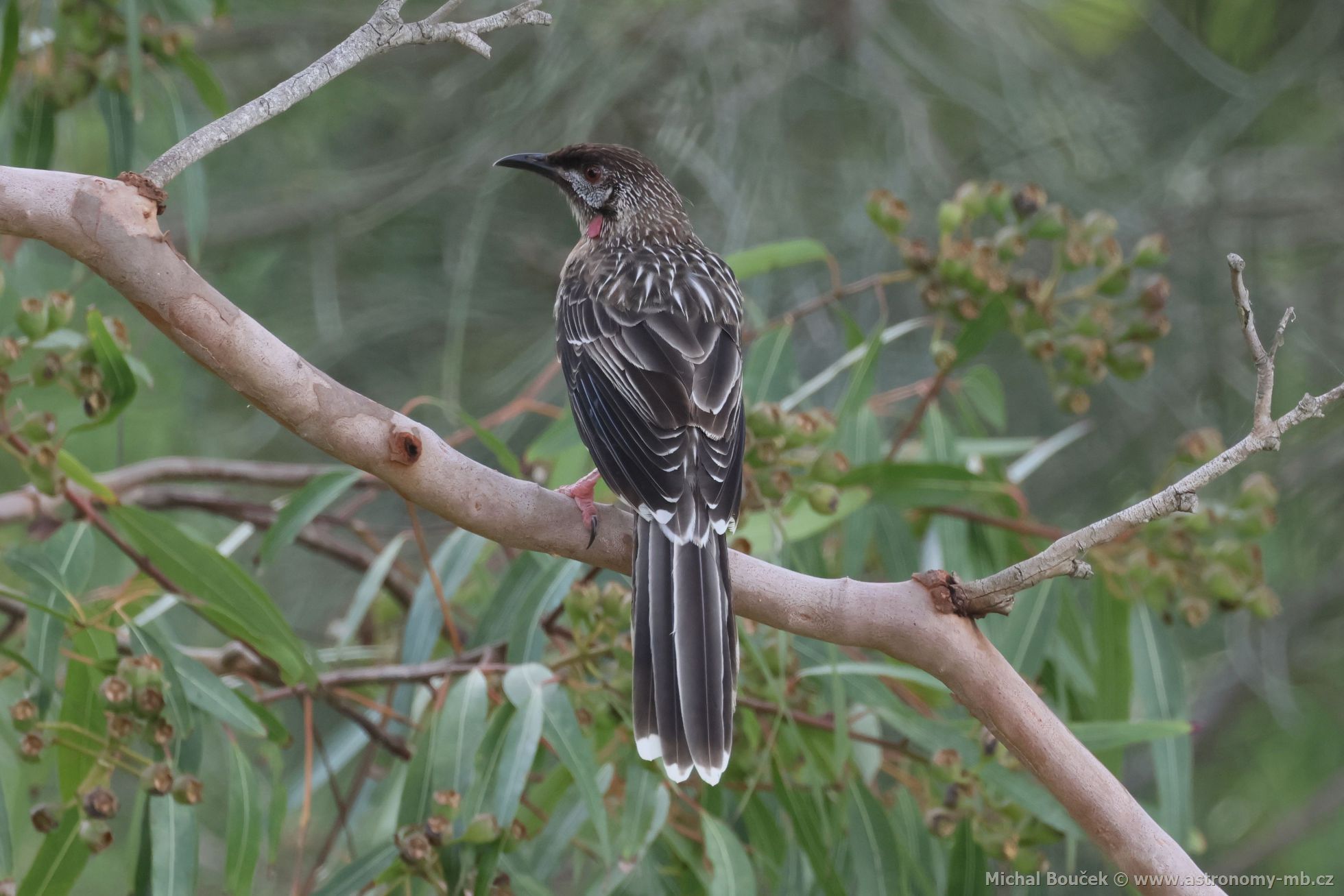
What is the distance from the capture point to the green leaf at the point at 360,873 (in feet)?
7.47

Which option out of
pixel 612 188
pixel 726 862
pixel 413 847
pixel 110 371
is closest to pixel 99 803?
pixel 413 847

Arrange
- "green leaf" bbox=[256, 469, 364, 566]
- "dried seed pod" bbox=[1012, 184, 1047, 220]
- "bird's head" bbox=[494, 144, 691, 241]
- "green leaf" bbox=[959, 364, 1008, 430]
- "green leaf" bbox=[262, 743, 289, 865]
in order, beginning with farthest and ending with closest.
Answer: "bird's head" bbox=[494, 144, 691, 241], "green leaf" bbox=[959, 364, 1008, 430], "dried seed pod" bbox=[1012, 184, 1047, 220], "green leaf" bbox=[256, 469, 364, 566], "green leaf" bbox=[262, 743, 289, 865]

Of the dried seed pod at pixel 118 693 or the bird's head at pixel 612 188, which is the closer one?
the dried seed pod at pixel 118 693

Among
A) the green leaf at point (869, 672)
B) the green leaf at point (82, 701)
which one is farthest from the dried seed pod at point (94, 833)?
the green leaf at point (869, 672)

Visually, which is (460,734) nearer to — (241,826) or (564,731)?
(564,731)

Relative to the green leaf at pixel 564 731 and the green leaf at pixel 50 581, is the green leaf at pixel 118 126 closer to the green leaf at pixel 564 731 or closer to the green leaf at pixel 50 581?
the green leaf at pixel 50 581

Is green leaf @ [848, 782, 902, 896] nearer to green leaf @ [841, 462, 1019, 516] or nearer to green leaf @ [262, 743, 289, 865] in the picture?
green leaf @ [841, 462, 1019, 516]

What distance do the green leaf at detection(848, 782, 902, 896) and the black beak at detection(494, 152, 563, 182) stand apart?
1774mm

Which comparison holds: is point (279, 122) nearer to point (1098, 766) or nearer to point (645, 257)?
point (645, 257)

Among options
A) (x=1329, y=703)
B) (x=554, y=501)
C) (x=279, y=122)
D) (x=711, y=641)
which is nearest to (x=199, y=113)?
(x=279, y=122)

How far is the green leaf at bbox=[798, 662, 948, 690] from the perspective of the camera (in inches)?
101

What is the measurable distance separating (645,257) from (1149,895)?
1.90 m

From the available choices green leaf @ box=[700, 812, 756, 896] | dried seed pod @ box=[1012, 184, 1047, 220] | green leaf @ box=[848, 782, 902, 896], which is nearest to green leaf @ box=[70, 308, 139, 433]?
green leaf @ box=[700, 812, 756, 896]

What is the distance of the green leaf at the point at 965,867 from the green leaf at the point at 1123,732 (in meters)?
0.28
